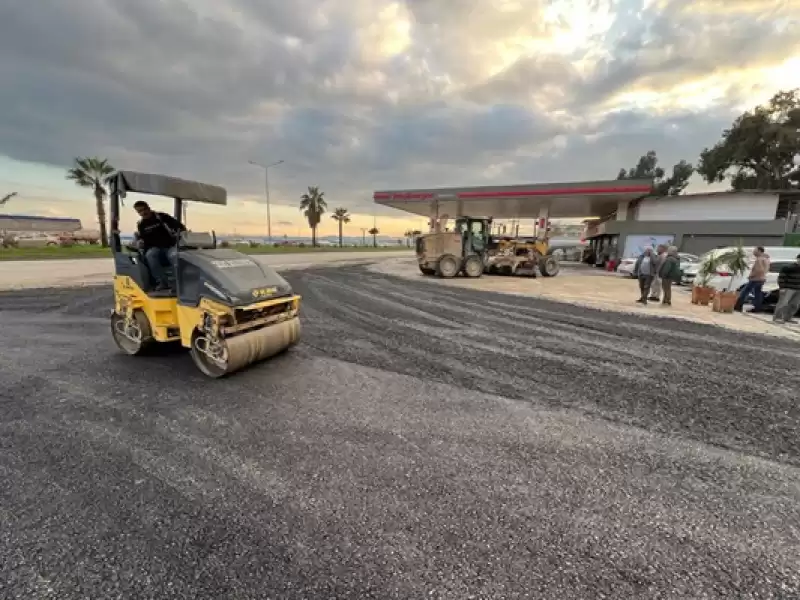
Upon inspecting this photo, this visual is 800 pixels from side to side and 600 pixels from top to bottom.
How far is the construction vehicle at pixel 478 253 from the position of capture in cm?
1738

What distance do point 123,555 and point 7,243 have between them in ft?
165

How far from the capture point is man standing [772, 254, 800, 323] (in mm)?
8297

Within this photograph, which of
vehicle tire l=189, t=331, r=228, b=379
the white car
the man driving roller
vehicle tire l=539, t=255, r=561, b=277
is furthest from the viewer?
vehicle tire l=539, t=255, r=561, b=277

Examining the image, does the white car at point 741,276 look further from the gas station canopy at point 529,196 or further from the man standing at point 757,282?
→ the gas station canopy at point 529,196

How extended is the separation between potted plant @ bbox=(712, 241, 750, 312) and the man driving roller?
11958mm

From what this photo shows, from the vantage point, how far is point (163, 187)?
4707 millimetres

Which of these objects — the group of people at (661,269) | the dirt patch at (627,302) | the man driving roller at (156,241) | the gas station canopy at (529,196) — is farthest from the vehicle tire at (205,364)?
the gas station canopy at (529,196)

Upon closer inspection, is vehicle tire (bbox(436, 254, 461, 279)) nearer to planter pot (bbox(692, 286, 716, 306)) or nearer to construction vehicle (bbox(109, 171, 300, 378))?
planter pot (bbox(692, 286, 716, 306))

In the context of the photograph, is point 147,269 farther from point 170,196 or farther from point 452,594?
point 452,594

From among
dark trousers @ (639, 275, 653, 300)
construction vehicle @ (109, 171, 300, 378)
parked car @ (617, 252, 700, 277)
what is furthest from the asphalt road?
parked car @ (617, 252, 700, 277)

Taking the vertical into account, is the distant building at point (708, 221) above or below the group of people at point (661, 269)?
above

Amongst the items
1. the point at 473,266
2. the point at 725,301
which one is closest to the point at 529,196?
the point at 473,266

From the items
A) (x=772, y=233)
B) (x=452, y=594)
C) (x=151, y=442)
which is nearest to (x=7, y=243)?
(x=151, y=442)

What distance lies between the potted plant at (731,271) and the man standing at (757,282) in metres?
0.33
